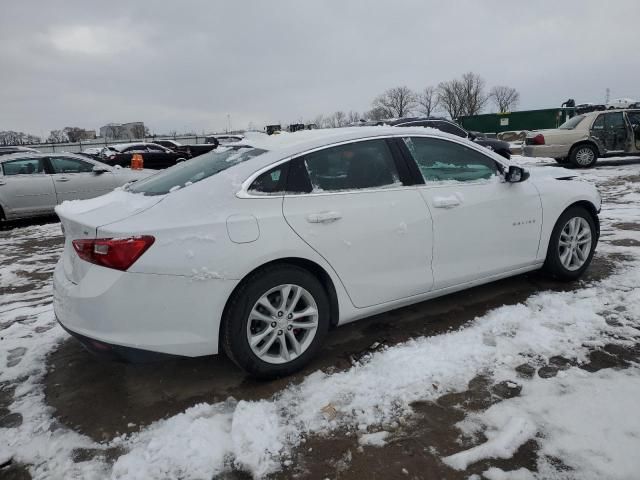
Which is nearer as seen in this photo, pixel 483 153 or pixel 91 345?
pixel 91 345

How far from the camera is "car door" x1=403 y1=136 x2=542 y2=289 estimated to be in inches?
139

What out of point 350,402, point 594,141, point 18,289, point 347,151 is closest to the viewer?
point 350,402

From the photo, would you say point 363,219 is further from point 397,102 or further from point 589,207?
point 397,102

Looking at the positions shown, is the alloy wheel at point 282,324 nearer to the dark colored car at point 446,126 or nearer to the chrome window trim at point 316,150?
the chrome window trim at point 316,150

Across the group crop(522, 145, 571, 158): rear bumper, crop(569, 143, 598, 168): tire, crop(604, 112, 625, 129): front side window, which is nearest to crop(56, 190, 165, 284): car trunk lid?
crop(522, 145, 571, 158): rear bumper

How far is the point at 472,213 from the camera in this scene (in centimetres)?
367

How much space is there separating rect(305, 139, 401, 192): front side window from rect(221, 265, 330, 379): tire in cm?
66

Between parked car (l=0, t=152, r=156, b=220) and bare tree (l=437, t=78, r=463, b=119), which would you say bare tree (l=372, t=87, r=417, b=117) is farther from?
parked car (l=0, t=152, r=156, b=220)

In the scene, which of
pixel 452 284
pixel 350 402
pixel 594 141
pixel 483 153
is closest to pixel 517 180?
pixel 483 153

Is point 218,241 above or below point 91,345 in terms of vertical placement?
above

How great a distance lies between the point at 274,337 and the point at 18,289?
368 centimetres

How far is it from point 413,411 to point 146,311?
1.59m

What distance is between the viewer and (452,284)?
144 inches

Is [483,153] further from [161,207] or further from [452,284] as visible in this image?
[161,207]
